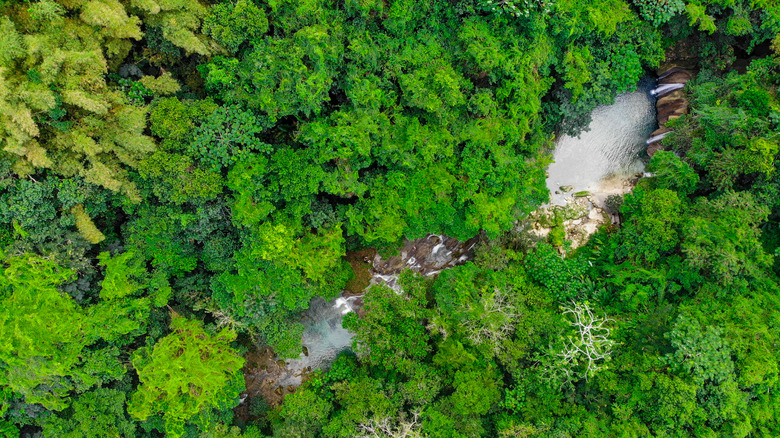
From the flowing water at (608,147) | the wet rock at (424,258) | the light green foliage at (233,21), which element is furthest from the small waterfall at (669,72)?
the light green foliage at (233,21)

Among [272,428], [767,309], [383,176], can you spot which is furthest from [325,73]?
[767,309]

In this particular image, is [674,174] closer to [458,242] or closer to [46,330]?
[458,242]

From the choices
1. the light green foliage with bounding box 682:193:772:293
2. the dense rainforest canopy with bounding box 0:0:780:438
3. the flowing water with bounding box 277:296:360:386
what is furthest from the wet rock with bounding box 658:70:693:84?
the flowing water with bounding box 277:296:360:386

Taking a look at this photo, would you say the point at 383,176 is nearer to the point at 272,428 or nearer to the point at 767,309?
the point at 272,428

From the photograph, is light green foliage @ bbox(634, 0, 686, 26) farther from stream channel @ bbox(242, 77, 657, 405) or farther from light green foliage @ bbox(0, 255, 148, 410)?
light green foliage @ bbox(0, 255, 148, 410)

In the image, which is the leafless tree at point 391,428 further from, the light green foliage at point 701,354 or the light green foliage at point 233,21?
the light green foliage at point 233,21

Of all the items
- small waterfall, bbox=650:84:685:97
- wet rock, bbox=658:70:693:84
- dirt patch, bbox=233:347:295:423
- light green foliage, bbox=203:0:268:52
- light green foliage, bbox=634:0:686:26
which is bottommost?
dirt patch, bbox=233:347:295:423

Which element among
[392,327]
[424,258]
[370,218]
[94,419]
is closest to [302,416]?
[392,327]
